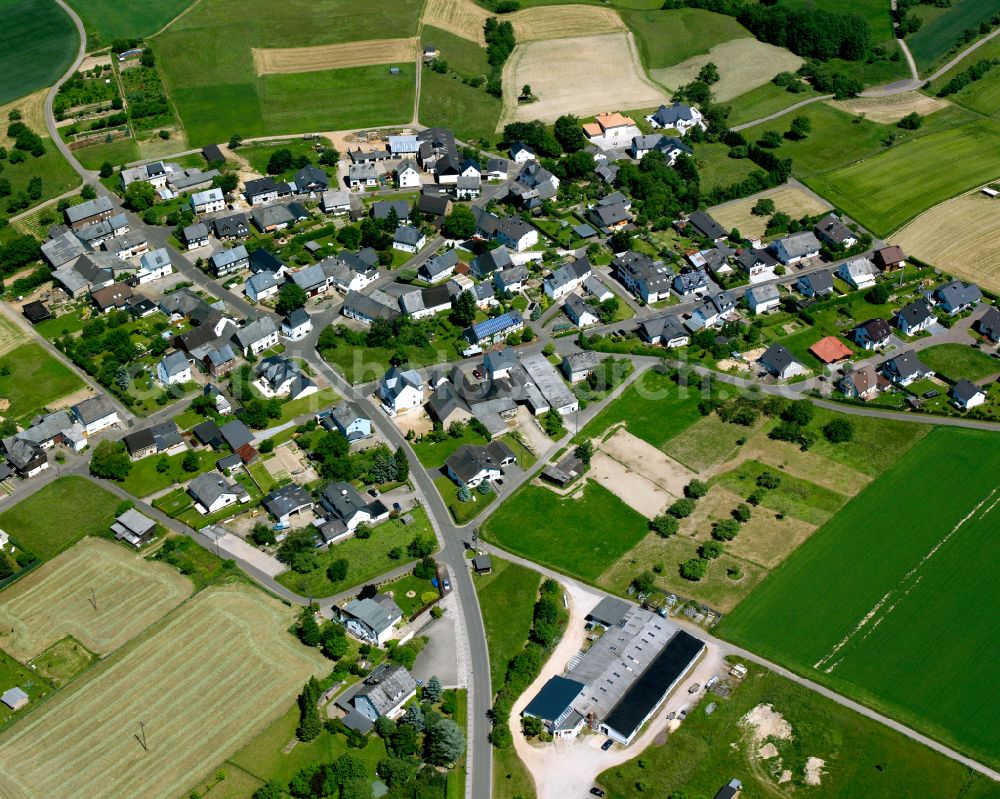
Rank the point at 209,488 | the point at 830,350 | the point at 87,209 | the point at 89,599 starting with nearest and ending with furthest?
the point at 89,599 → the point at 209,488 → the point at 830,350 → the point at 87,209

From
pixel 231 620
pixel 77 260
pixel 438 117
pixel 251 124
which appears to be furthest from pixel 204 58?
pixel 231 620

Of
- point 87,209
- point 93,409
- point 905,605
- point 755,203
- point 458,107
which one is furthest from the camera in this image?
point 458,107

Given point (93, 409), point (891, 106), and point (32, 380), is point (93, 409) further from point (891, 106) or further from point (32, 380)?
point (891, 106)

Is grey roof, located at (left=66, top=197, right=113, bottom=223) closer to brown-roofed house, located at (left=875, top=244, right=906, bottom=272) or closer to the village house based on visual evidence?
the village house

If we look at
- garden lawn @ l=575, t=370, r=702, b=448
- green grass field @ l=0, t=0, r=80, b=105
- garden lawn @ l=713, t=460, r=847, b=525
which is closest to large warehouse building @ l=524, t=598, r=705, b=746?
garden lawn @ l=713, t=460, r=847, b=525

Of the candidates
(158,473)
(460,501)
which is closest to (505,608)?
(460,501)

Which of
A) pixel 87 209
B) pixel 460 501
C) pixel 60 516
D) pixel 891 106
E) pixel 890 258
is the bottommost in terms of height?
pixel 890 258
